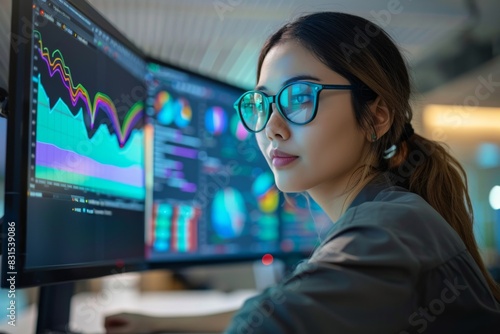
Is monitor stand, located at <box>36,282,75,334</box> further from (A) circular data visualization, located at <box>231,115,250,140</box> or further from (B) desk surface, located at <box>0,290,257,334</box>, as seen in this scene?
(A) circular data visualization, located at <box>231,115,250,140</box>

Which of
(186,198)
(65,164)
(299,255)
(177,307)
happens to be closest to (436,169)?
(65,164)

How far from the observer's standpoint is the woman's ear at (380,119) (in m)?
0.97

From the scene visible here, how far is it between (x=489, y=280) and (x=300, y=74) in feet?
1.57

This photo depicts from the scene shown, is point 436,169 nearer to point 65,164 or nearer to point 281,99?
point 281,99

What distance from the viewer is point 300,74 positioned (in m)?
0.93

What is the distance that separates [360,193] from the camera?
0.89 m

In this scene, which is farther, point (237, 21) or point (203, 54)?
point (203, 54)

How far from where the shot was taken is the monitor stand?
3.34ft

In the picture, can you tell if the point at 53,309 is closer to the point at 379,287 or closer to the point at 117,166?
the point at 117,166

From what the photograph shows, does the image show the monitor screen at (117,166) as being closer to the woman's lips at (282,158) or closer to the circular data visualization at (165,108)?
the circular data visualization at (165,108)

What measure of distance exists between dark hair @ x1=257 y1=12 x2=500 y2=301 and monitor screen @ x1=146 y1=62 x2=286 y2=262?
1.85 feet

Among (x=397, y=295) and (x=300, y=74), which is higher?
(x=300, y=74)

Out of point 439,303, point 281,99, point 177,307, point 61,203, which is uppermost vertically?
point 281,99

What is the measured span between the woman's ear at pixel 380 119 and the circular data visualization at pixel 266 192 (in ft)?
2.85
